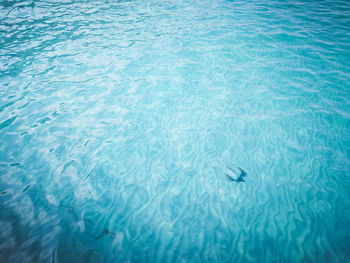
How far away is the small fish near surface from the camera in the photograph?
3.19 metres

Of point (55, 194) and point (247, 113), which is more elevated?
point (247, 113)

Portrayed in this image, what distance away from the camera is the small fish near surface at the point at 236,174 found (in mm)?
3188

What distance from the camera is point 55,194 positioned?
299 cm

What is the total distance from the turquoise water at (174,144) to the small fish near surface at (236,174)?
5 cm

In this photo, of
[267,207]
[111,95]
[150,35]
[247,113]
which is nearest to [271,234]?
[267,207]

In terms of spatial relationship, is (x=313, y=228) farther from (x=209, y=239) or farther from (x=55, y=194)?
(x=55, y=194)

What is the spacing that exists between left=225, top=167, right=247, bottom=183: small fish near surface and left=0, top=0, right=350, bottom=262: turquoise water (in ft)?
0.18

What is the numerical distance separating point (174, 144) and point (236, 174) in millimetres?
1393

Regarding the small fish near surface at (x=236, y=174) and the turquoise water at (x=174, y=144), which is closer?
the turquoise water at (x=174, y=144)

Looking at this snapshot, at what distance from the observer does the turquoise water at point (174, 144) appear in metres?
2.48

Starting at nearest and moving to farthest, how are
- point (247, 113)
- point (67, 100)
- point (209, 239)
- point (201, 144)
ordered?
1. point (209, 239)
2. point (201, 144)
3. point (247, 113)
4. point (67, 100)

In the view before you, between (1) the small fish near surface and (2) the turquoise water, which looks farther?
(1) the small fish near surface

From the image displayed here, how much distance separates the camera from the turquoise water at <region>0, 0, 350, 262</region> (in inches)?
97.8

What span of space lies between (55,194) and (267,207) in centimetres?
353
